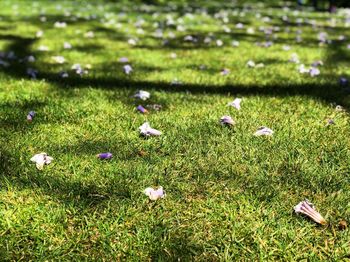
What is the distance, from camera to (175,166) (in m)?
3.54

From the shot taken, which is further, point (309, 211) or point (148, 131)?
point (148, 131)

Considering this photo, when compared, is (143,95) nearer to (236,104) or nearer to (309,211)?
(236,104)

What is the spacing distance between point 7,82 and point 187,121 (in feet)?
9.62

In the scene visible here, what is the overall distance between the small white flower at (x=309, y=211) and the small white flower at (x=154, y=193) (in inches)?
39.9

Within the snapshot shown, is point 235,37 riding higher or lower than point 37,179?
lower

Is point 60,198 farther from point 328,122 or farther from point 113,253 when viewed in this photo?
point 328,122

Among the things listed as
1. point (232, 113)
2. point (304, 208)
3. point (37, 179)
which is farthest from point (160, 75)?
point (304, 208)

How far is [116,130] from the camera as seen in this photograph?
165 inches

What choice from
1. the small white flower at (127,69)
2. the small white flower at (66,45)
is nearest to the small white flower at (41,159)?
the small white flower at (127,69)

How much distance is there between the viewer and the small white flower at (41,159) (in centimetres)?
349

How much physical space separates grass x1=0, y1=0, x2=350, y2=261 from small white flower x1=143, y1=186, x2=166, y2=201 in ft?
0.14

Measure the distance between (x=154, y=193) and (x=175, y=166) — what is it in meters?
0.45

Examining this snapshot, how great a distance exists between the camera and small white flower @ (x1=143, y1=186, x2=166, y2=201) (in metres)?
3.15

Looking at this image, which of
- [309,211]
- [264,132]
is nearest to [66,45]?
[264,132]
